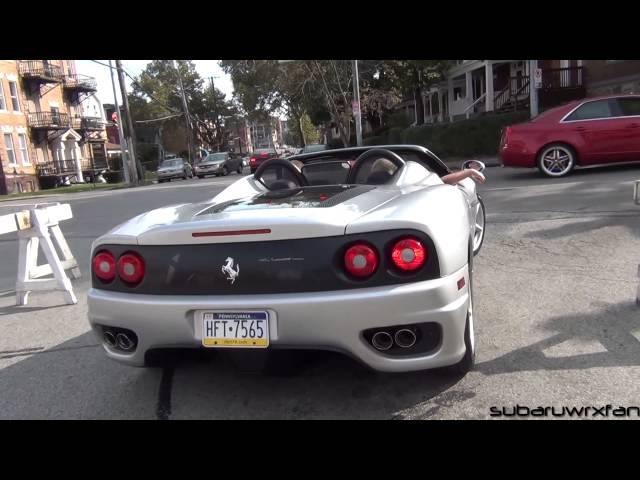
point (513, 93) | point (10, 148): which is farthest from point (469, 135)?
point (10, 148)

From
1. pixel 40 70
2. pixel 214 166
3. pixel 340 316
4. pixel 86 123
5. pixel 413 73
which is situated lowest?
pixel 214 166

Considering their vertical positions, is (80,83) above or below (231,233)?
above

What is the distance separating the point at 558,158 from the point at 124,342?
391 inches

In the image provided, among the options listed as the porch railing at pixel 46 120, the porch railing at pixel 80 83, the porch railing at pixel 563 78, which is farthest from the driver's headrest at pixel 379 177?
the porch railing at pixel 80 83

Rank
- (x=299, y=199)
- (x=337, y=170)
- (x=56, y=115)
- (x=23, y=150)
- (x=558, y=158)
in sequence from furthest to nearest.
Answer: (x=56, y=115) → (x=23, y=150) → (x=558, y=158) → (x=337, y=170) → (x=299, y=199)

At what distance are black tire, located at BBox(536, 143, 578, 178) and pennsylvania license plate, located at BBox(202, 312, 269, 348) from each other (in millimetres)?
9616

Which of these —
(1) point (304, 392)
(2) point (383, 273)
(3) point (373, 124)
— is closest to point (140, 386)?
(1) point (304, 392)

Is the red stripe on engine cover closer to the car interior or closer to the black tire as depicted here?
the car interior

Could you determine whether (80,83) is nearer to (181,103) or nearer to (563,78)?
(181,103)

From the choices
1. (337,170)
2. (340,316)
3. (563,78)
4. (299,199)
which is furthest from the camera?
(563,78)

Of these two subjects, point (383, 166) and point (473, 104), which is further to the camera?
point (473, 104)

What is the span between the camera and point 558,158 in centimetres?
1067

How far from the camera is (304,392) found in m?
2.97

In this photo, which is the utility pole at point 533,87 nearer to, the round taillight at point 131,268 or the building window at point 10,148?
the round taillight at point 131,268
